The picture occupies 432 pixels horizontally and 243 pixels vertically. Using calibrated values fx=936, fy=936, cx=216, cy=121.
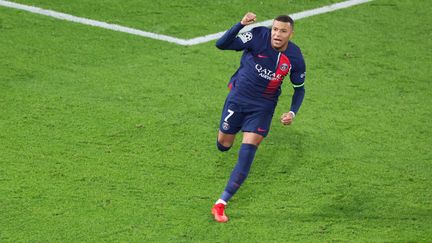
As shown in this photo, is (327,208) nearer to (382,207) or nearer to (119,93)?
(382,207)

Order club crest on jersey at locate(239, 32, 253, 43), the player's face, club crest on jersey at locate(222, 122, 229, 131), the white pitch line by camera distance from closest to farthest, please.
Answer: the player's face
club crest on jersey at locate(239, 32, 253, 43)
club crest on jersey at locate(222, 122, 229, 131)
the white pitch line

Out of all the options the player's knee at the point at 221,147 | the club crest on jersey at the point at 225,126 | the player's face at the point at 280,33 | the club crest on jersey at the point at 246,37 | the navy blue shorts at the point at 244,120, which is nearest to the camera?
the player's face at the point at 280,33

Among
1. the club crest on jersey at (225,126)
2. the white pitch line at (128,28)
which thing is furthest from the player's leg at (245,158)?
the white pitch line at (128,28)

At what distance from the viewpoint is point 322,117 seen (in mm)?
12047

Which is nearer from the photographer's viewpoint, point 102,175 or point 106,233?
point 106,233

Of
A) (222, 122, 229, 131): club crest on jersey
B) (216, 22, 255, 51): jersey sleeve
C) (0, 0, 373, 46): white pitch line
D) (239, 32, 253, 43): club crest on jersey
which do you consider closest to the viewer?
(216, 22, 255, 51): jersey sleeve

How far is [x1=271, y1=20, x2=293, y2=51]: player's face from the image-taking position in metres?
9.25

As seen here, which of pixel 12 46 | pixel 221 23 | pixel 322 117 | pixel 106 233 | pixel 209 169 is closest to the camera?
pixel 106 233

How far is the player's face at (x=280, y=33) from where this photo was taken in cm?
925

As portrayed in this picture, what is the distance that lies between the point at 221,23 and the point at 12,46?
3286mm

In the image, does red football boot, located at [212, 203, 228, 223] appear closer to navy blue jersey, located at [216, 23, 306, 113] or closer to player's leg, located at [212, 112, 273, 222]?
player's leg, located at [212, 112, 273, 222]

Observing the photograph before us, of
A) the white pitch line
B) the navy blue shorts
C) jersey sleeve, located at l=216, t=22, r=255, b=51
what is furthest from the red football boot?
the white pitch line

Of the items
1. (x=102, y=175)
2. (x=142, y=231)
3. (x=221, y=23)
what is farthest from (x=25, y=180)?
(x=221, y=23)

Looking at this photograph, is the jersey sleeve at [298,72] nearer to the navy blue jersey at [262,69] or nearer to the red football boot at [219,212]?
the navy blue jersey at [262,69]
